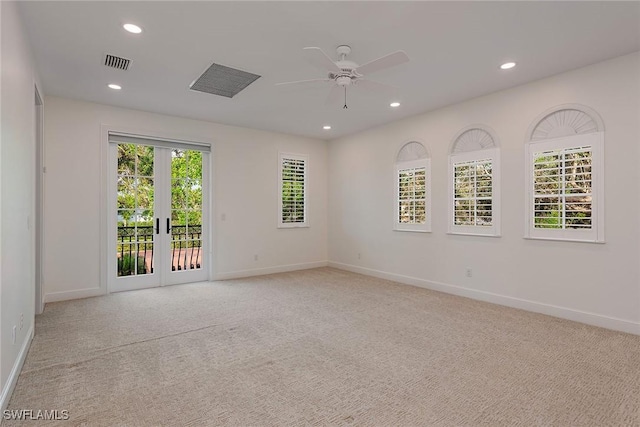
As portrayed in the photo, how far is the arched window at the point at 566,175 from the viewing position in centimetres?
355

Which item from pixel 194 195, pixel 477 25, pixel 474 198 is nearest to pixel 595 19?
pixel 477 25

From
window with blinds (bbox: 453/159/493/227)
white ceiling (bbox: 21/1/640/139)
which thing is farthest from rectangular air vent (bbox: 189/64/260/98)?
window with blinds (bbox: 453/159/493/227)

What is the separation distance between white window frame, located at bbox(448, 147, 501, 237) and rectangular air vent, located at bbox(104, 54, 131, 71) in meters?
4.33

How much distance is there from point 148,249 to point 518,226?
5.45 meters

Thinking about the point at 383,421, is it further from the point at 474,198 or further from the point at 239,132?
the point at 239,132

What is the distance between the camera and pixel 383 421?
1.97 metres

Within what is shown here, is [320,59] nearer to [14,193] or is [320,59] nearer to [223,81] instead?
[223,81]

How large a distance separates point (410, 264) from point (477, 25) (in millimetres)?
3674

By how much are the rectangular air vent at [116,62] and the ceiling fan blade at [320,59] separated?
6.26ft

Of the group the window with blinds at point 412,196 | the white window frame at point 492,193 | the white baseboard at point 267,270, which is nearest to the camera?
the white window frame at point 492,193

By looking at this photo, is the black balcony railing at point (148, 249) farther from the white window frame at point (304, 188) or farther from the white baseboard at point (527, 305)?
the white baseboard at point (527, 305)

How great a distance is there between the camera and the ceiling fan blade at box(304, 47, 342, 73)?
2598 mm

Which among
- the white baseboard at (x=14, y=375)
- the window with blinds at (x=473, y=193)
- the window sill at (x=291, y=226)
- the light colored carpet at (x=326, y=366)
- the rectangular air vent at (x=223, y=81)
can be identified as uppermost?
the rectangular air vent at (x=223, y=81)

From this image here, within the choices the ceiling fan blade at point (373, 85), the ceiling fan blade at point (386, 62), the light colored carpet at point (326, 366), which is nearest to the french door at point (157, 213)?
the light colored carpet at point (326, 366)
